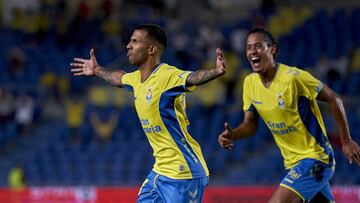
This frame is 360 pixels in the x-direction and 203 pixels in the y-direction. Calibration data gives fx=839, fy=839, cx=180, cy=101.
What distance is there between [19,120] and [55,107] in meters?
1.14

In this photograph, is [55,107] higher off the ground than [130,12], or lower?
lower

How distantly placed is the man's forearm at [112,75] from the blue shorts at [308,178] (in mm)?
1735

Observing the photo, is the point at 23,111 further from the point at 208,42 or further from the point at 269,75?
the point at 269,75

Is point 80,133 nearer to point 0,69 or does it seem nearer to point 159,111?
point 0,69

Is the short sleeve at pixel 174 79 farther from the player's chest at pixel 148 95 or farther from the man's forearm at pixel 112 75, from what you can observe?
the man's forearm at pixel 112 75

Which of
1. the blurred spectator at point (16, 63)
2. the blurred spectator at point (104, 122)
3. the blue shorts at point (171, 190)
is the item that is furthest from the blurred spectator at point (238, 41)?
the blue shorts at point (171, 190)

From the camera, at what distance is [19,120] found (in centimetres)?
1967

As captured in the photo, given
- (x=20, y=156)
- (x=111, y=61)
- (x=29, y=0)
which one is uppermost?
(x=29, y=0)

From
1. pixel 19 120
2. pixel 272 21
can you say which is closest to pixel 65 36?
pixel 19 120

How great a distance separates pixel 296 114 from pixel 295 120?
0.05 metres

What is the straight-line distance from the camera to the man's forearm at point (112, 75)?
25.0 feet

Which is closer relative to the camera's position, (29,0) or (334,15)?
(334,15)

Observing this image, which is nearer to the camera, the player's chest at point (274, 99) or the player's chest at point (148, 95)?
the player's chest at point (148, 95)

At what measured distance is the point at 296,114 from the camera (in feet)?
24.1
